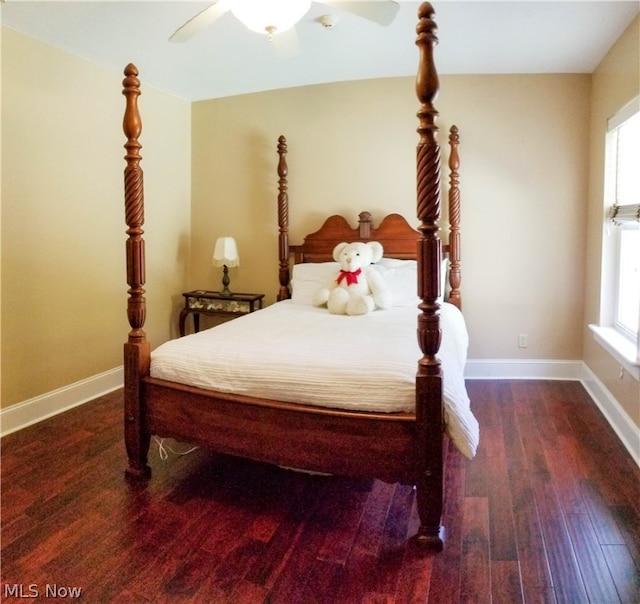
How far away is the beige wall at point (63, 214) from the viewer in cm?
287

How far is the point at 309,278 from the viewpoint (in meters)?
3.75

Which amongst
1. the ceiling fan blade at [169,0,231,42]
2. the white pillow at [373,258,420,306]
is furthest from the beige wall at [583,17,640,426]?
the ceiling fan blade at [169,0,231,42]

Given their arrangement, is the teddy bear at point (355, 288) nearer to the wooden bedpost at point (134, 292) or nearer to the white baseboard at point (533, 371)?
the white baseboard at point (533, 371)

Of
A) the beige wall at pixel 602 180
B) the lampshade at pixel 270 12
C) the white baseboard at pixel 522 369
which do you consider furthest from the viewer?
the white baseboard at pixel 522 369

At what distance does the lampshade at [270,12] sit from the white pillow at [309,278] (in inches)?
75.3

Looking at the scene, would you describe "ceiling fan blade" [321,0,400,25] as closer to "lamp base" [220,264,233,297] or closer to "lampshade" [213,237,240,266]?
"lampshade" [213,237,240,266]

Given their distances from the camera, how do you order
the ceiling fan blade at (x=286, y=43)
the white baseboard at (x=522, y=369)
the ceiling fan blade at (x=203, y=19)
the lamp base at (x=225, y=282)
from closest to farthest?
1. the ceiling fan blade at (x=203, y=19)
2. the ceiling fan blade at (x=286, y=43)
3. the white baseboard at (x=522, y=369)
4. the lamp base at (x=225, y=282)

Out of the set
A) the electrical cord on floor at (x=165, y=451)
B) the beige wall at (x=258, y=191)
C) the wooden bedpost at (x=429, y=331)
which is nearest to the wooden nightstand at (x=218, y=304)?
the beige wall at (x=258, y=191)

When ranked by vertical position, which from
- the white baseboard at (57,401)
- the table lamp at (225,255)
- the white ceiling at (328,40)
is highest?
the white ceiling at (328,40)

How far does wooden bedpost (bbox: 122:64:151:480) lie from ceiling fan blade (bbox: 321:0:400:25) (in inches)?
38.7

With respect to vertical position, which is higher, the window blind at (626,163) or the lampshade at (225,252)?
the window blind at (626,163)

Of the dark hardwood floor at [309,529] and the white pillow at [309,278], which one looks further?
the white pillow at [309,278]

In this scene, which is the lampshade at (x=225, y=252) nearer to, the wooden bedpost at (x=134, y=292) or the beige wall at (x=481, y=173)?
the beige wall at (x=481, y=173)

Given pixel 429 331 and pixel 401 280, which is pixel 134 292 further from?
pixel 401 280
